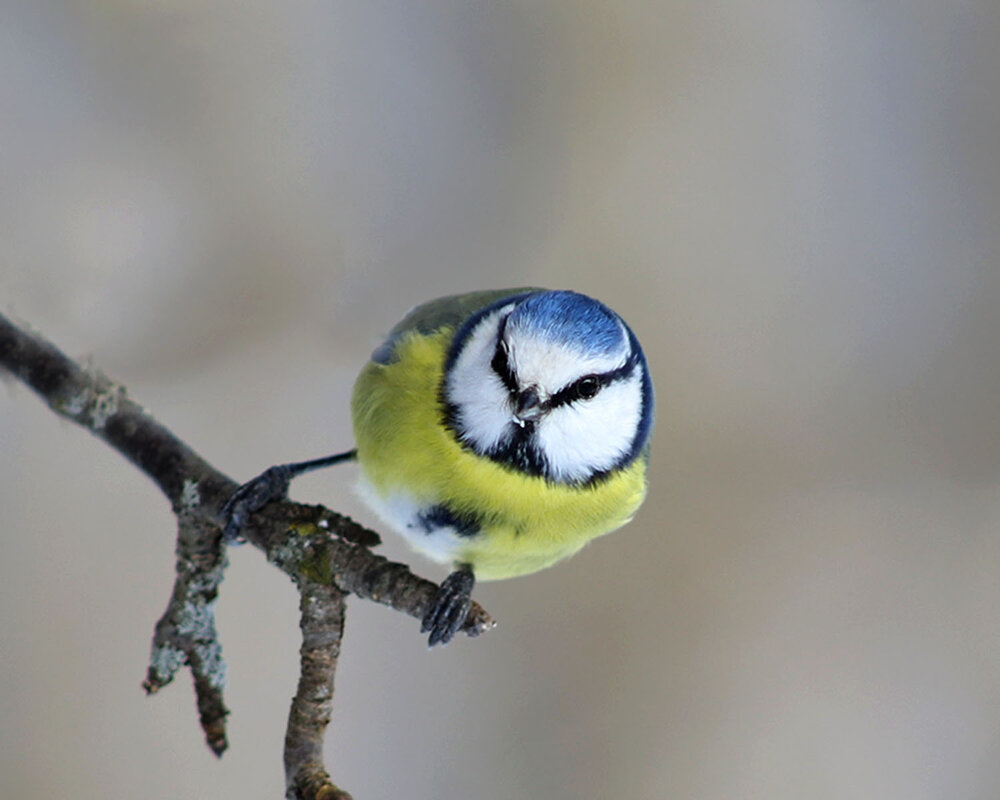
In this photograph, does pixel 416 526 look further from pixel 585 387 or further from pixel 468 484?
pixel 585 387

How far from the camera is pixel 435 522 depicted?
774 mm

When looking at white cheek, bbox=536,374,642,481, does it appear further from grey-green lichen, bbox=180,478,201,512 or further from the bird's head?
grey-green lichen, bbox=180,478,201,512

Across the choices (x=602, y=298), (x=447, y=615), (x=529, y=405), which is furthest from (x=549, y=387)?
(x=602, y=298)

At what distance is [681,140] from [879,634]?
0.70 metres

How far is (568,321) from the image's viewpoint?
71 centimetres

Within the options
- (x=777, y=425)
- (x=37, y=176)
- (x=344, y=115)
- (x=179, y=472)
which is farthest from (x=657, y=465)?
(x=37, y=176)

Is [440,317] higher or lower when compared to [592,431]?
higher

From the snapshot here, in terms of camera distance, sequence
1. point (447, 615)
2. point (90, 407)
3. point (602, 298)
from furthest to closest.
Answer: point (602, 298) < point (90, 407) < point (447, 615)

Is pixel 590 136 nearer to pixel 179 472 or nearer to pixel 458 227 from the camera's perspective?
pixel 458 227

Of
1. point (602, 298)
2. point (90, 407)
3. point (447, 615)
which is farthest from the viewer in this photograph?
point (602, 298)

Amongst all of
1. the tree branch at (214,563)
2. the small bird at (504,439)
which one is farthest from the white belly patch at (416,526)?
the tree branch at (214,563)

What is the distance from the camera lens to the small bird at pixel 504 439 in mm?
709

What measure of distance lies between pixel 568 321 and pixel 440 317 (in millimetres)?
199

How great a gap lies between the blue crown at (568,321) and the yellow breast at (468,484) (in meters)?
0.10
